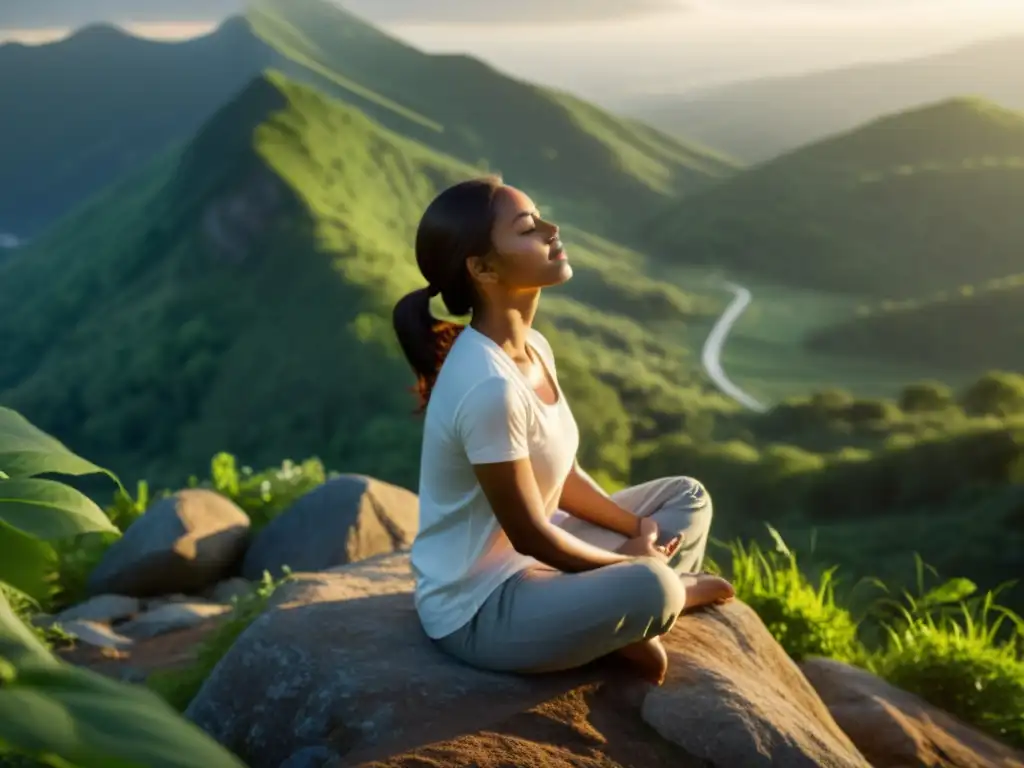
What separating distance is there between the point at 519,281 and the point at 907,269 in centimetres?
5387

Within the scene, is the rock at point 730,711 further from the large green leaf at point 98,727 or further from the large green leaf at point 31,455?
the large green leaf at point 98,727

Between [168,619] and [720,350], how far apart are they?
144 ft

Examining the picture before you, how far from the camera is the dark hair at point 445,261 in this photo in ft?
9.34

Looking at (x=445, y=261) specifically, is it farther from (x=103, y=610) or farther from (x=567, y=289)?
(x=567, y=289)

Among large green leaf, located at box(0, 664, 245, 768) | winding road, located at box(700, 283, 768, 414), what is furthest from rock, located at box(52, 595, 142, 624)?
winding road, located at box(700, 283, 768, 414)

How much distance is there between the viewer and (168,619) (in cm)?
552

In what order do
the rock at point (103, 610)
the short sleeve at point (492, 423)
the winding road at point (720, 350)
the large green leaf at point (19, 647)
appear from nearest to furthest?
the large green leaf at point (19, 647), the short sleeve at point (492, 423), the rock at point (103, 610), the winding road at point (720, 350)

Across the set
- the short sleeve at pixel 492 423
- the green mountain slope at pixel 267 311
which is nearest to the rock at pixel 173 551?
the short sleeve at pixel 492 423

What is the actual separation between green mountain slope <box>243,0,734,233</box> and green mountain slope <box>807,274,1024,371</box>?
817 inches

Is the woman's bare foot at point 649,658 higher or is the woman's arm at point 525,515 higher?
the woman's arm at point 525,515

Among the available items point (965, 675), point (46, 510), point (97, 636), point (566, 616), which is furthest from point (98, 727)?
point (97, 636)

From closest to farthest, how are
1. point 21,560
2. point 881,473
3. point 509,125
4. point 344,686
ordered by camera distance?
point 21,560, point 344,686, point 881,473, point 509,125

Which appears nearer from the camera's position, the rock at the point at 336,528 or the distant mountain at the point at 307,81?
the rock at the point at 336,528

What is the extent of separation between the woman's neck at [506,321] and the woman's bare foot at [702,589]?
3.02 ft
